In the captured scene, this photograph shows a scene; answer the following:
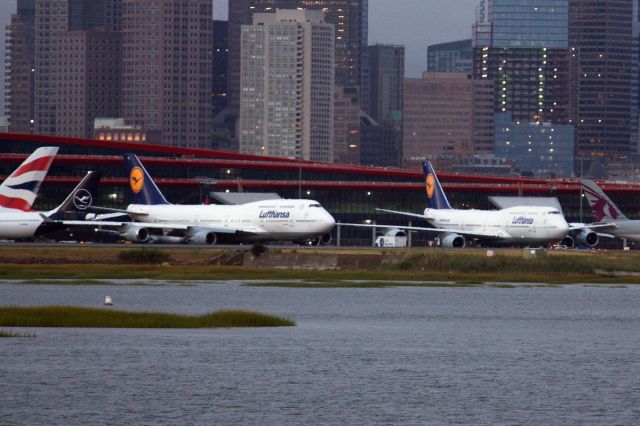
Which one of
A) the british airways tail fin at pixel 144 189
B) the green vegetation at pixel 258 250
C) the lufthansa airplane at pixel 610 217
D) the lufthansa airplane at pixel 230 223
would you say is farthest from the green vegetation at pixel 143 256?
the lufthansa airplane at pixel 610 217

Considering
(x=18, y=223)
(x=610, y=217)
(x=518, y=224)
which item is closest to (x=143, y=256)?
(x=18, y=223)

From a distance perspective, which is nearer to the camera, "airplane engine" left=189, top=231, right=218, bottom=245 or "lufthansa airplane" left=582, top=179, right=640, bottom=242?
"airplane engine" left=189, top=231, right=218, bottom=245

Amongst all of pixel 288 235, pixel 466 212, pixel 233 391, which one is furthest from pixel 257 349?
pixel 466 212

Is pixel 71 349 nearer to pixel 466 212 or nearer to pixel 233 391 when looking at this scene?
pixel 233 391

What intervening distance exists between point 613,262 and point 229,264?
3029cm

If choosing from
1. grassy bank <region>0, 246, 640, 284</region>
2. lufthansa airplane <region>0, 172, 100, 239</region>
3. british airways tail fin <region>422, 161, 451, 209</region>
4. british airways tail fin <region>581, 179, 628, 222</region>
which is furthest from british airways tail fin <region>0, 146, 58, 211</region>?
british airways tail fin <region>581, 179, 628, 222</region>

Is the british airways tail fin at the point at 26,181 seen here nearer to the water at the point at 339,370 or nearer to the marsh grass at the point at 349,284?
the marsh grass at the point at 349,284

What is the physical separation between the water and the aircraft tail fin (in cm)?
6170

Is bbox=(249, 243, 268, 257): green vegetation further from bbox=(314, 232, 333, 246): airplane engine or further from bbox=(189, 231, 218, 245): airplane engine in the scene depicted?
bbox=(314, 232, 333, 246): airplane engine

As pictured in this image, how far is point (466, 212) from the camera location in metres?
158

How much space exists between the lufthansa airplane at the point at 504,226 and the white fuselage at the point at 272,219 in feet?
46.5

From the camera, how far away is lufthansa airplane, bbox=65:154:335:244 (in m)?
140

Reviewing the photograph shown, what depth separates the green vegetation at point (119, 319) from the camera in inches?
2635

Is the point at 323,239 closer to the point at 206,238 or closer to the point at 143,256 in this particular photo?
the point at 206,238
